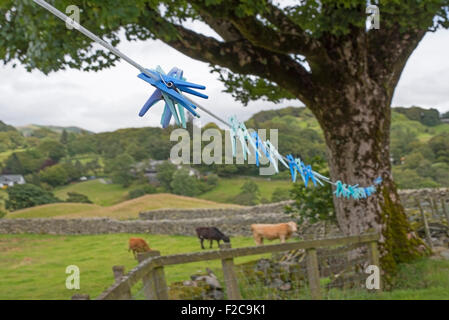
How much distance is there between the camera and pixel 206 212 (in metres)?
23.7

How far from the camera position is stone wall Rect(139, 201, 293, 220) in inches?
818

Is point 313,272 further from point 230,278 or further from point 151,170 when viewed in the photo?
point 151,170

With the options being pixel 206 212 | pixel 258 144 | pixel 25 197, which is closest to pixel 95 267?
pixel 258 144

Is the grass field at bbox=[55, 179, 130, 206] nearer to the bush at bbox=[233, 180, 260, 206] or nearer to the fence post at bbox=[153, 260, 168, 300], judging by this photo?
the bush at bbox=[233, 180, 260, 206]

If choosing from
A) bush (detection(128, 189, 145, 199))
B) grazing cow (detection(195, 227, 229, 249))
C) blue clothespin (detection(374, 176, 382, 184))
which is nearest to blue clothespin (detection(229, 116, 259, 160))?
blue clothespin (detection(374, 176, 382, 184))

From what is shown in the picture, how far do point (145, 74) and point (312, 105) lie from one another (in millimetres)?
6328

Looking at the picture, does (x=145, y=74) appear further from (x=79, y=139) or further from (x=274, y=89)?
(x=79, y=139)

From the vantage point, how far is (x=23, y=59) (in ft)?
26.2

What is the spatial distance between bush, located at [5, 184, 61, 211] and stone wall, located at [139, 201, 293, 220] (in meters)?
14.3

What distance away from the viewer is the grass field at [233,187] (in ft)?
121

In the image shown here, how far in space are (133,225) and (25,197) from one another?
17.1 metres

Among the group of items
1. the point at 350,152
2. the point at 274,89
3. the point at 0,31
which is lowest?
the point at 350,152
